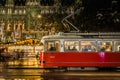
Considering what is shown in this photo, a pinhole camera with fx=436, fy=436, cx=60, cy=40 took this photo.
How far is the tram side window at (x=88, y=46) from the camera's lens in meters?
37.0

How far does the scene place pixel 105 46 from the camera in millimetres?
37406

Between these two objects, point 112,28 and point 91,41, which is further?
point 112,28

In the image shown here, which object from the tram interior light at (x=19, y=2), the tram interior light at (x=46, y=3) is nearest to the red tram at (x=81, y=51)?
the tram interior light at (x=46, y=3)

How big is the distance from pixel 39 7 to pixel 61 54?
488 ft

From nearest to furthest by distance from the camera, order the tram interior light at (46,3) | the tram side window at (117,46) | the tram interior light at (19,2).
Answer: the tram side window at (117,46), the tram interior light at (46,3), the tram interior light at (19,2)

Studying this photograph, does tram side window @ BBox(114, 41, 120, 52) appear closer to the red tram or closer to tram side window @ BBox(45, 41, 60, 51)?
the red tram

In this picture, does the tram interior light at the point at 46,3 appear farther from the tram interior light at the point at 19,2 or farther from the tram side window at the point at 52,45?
the tram side window at the point at 52,45

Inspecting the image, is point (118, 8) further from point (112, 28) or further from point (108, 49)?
point (108, 49)

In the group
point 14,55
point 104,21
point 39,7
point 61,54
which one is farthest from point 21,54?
→ point 39,7

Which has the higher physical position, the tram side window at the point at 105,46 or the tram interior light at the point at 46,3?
the tram interior light at the point at 46,3

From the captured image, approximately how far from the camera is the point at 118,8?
60.4 m

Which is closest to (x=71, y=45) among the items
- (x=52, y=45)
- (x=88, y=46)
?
(x=88, y=46)

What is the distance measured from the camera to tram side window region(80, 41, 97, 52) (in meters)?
37.0

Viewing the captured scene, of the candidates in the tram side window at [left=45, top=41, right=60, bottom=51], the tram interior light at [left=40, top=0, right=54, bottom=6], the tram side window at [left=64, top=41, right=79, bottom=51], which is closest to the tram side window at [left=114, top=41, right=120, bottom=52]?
the tram side window at [left=64, top=41, right=79, bottom=51]
